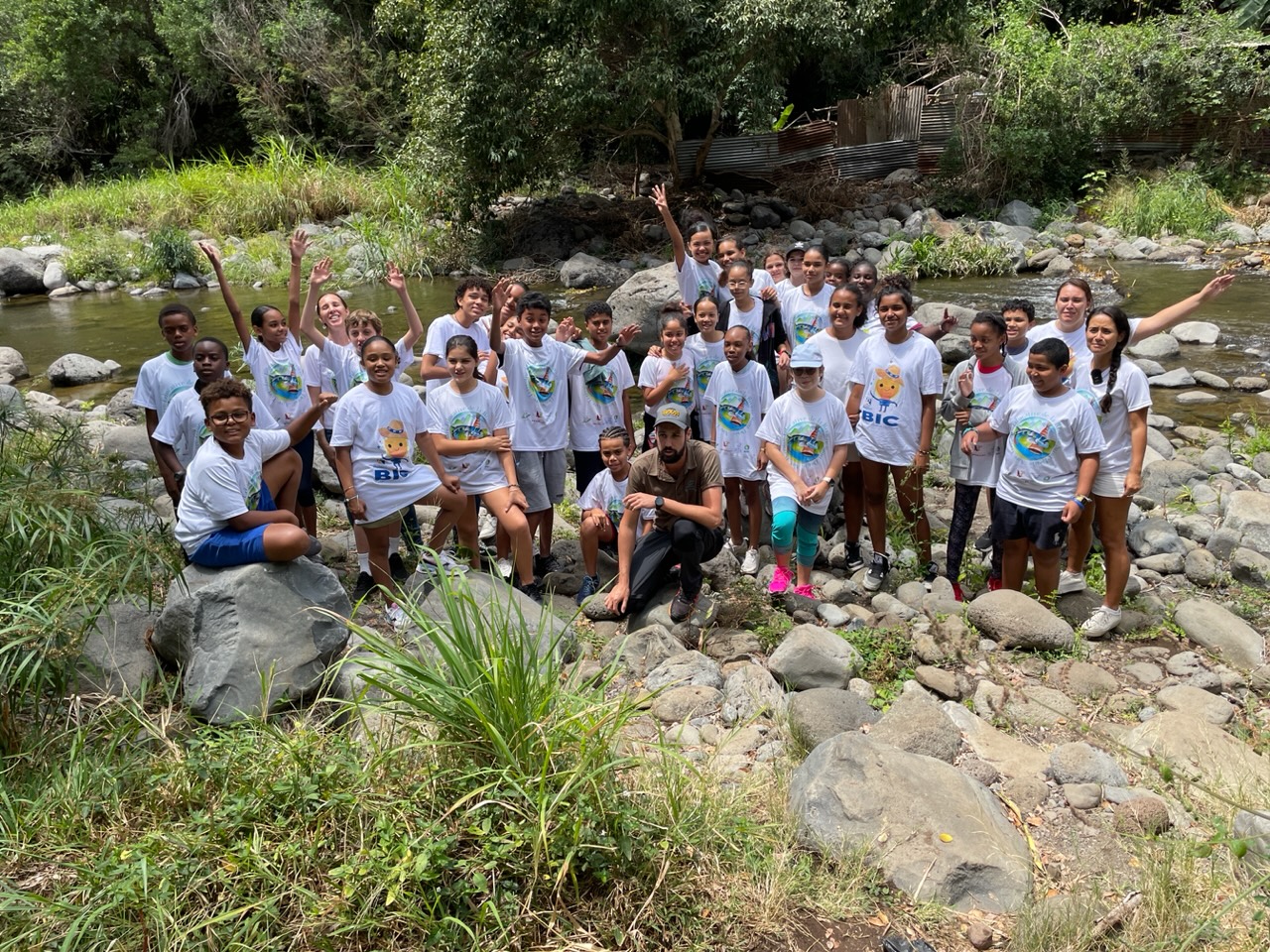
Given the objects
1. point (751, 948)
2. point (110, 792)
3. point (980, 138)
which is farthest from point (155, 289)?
point (751, 948)

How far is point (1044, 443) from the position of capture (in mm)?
5070

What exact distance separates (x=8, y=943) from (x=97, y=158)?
30.5 m

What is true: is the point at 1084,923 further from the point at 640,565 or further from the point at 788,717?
the point at 640,565

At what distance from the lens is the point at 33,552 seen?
4328mm

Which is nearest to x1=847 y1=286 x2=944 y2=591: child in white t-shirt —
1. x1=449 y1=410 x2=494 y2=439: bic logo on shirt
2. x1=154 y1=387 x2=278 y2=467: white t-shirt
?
x1=449 y1=410 x2=494 y2=439: bic logo on shirt

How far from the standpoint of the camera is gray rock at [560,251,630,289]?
1673cm

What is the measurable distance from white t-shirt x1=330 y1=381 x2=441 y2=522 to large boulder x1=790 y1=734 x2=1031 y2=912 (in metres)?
2.72

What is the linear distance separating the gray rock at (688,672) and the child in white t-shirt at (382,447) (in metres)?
1.34

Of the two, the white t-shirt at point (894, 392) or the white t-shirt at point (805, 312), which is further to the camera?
the white t-shirt at point (805, 312)

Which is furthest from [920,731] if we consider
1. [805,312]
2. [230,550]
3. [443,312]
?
[443,312]

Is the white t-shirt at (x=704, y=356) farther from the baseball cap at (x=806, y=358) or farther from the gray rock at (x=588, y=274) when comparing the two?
the gray rock at (x=588, y=274)

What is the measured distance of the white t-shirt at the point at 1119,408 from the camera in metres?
5.21

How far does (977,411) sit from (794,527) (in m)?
1.26

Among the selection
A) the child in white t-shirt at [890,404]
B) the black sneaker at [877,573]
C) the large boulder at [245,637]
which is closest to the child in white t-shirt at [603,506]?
the child in white t-shirt at [890,404]
